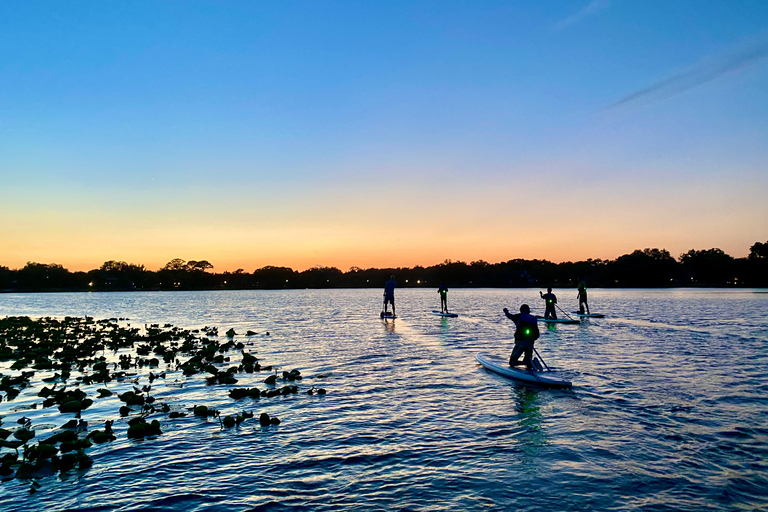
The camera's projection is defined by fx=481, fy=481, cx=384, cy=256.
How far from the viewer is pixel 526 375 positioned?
17.7m

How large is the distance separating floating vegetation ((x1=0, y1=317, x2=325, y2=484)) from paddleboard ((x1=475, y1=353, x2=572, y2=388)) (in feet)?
24.3

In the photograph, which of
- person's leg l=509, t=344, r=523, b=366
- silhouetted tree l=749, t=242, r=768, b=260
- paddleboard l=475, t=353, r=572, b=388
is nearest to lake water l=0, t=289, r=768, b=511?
paddleboard l=475, t=353, r=572, b=388

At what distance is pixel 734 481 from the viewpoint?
8.95m

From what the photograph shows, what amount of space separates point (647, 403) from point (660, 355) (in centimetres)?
1129

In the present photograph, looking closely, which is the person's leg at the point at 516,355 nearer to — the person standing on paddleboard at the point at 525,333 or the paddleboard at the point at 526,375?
the person standing on paddleboard at the point at 525,333

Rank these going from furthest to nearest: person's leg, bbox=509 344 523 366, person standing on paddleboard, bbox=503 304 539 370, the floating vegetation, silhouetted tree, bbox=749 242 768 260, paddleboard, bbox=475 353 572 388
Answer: silhouetted tree, bbox=749 242 768 260, person's leg, bbox=509 344 523 366, person standing on paddleboard, bbox=503 304 539 370, paddleboard, bbox=475 353 572 388, the floating vegetation

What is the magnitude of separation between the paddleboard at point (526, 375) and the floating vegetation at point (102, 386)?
24.3 ft

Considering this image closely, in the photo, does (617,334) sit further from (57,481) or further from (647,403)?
(57,481)

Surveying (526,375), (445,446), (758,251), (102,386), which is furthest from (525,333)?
(758,251)

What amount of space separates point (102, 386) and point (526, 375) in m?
16.0

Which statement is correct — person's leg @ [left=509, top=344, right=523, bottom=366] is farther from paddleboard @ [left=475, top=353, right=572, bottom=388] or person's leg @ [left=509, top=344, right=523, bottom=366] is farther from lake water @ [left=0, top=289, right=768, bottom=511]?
lake water @ [left=0, top=289, right=768, bottom=511]

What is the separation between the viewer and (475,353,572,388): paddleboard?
16.7 metres

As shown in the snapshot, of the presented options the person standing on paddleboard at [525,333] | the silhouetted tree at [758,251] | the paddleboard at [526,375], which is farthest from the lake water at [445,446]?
the silhouetted tree at [758,251]

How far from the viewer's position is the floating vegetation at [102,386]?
10.5m
